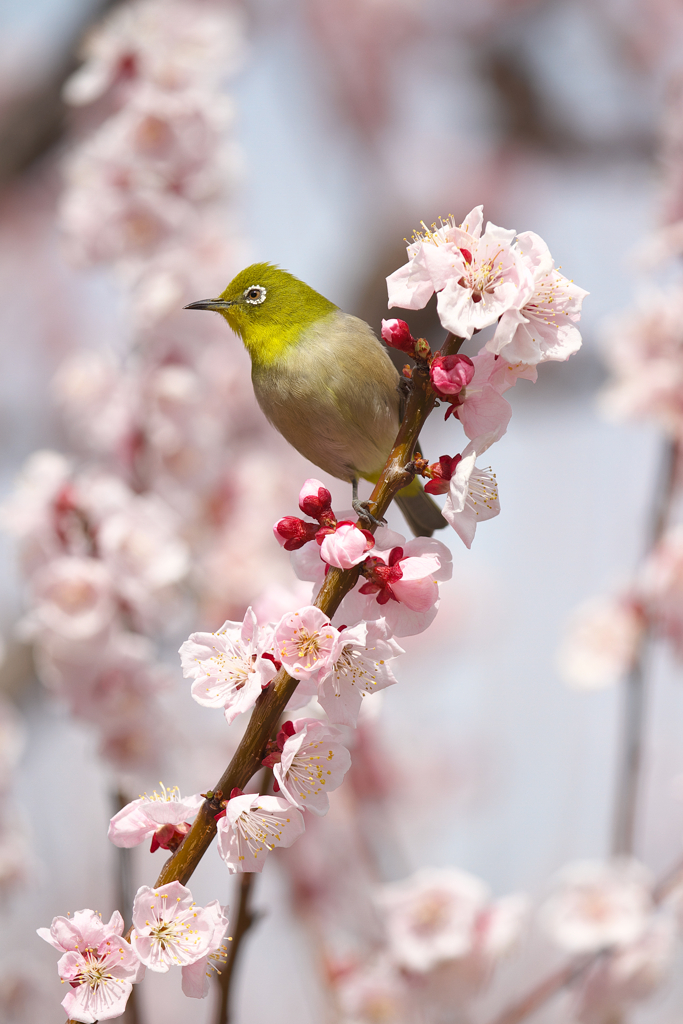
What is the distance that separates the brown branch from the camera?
2.93 feet

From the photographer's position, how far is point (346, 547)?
90 cm

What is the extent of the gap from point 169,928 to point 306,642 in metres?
0.35

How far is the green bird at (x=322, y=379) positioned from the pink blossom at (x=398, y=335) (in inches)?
12.2

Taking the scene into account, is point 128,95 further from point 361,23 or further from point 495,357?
point 361,23

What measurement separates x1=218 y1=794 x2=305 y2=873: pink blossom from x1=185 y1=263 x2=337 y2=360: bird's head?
2.61 ft

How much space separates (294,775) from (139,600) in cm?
120

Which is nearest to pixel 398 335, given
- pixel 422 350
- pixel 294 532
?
pixel 422 350

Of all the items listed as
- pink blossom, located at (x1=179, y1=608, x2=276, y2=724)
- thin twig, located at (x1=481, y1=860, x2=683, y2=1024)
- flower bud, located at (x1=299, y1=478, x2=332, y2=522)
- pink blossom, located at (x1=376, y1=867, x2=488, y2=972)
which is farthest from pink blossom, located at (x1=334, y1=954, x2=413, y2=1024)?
flower bud, located at (x1=299, y1=478, x2=332, y2=522)

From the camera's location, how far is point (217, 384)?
327cm

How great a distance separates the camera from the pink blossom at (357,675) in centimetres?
93

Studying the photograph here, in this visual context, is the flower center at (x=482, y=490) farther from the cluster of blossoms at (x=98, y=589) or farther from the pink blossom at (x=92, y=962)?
the cluster of blossoms at (x=98, y=589)

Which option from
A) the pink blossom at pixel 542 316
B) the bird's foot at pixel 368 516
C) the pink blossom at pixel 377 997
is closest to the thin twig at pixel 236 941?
the bird's foot at pixel 368 516

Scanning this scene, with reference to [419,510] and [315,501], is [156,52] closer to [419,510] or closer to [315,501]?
[419,510]

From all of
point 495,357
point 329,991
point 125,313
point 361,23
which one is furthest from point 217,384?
point 361,23
